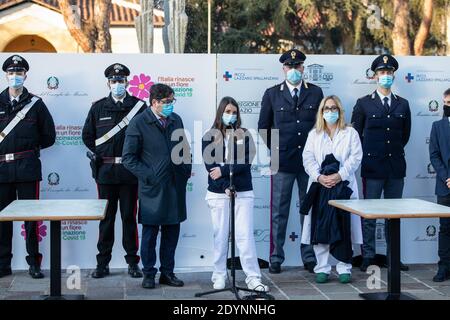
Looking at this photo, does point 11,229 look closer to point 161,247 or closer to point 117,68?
point 161,247

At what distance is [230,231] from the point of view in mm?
7789

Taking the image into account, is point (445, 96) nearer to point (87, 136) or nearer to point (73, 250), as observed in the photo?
point (87, 136)

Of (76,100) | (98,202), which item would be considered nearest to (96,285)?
(98,202)

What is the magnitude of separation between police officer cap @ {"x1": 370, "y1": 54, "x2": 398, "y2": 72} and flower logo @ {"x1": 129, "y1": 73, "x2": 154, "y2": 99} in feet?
7.56

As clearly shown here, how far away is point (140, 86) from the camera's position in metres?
8.66

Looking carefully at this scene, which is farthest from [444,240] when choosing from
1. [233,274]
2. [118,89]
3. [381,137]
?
[118,89]

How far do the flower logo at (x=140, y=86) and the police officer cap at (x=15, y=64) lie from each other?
109cm

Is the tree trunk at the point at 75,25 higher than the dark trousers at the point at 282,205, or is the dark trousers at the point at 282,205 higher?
the tree trunk at the point at 75,25

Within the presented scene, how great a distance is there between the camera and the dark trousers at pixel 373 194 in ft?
28.2

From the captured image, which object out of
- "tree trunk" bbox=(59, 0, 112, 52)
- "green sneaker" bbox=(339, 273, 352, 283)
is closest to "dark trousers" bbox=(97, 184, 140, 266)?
"green sneaker" bbox=(339, 273, 352, 283)

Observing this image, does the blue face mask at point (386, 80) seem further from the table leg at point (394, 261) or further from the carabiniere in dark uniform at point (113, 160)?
the carabiniere in dark uniform at point (113, 160)

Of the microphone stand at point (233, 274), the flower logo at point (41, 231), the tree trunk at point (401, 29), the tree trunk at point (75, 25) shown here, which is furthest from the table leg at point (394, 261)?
the tree trunk at point (401, 29)

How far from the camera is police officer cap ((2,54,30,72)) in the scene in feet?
26.6

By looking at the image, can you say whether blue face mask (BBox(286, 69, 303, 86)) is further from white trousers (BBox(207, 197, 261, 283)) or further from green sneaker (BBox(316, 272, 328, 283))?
green sneaker (BBox(316, 272, 328, 283))
